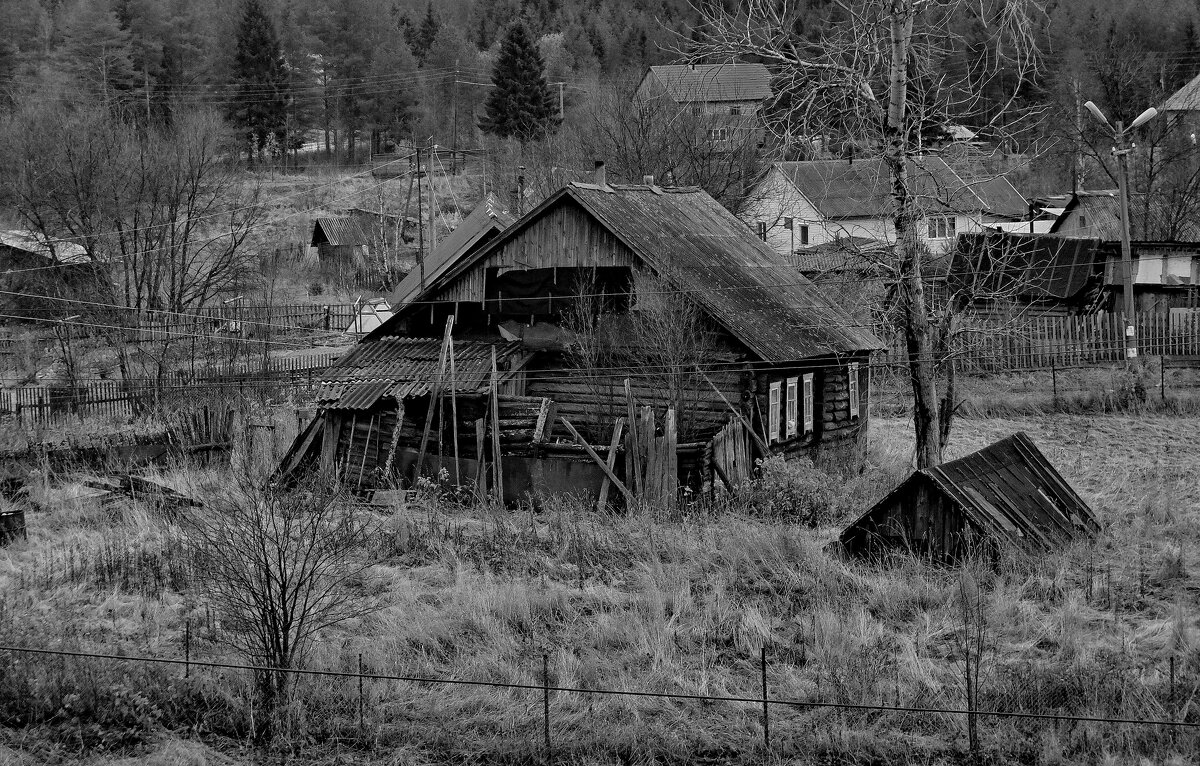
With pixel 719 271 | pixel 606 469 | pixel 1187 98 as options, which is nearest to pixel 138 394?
pixel 719 271

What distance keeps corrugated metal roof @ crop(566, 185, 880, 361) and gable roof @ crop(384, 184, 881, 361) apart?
0.08 ft

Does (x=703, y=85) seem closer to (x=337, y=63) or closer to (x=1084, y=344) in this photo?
(x=1084, y=344)

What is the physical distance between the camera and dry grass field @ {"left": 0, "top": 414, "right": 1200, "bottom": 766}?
29.1 feet

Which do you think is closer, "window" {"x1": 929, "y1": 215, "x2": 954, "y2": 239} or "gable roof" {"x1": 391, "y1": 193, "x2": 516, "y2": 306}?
"window" {"x1": 929, "y1": 215, "x2": 954, "y2": 239}

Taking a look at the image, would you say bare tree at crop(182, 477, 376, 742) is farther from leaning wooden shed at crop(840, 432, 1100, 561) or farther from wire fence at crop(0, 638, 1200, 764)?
leaning wooden shed at crop(840, 432, 1100, 561)

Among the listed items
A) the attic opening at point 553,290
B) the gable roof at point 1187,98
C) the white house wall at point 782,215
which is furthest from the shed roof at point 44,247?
the gable roof at point 1187,98

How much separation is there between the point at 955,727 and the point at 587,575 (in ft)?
16.9

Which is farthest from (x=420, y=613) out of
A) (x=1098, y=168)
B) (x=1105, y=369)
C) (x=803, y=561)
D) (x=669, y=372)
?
(x=1098, y=168)

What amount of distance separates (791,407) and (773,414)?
3.24ft

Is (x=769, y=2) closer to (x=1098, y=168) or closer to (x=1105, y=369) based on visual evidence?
(x=1105, y=369)

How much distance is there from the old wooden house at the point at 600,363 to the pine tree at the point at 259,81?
57932mm

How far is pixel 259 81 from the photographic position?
255 feet

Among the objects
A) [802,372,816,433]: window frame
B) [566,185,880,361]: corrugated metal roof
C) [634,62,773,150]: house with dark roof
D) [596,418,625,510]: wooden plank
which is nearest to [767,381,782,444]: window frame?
[566,185,880,361]: corrugated metal roof

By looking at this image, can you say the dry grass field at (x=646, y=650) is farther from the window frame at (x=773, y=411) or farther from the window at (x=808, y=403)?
the window at (x=808, y=403)
